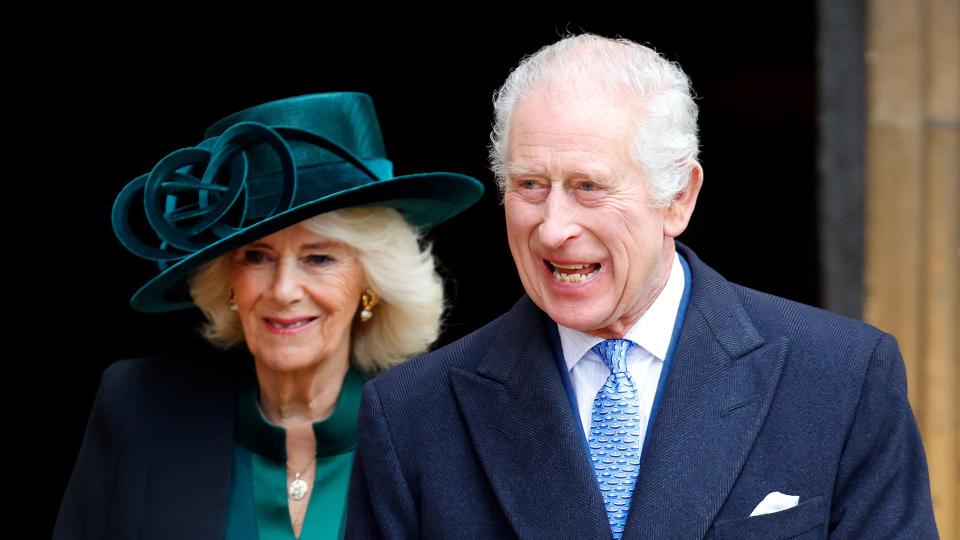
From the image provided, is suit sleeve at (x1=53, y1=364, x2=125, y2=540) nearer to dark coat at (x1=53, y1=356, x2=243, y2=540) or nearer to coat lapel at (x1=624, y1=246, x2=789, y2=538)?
dark coat at (x1=53, y1=356, x2=243, y2=540)

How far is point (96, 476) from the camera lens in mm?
3232

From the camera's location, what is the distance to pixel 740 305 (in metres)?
2.54

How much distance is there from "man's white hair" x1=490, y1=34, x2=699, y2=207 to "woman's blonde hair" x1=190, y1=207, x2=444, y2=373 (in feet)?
3.08

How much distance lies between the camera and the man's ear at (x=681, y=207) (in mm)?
2428

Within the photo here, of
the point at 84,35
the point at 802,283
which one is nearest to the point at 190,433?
the point at 84,35

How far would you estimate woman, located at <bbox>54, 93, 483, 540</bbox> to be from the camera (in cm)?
319

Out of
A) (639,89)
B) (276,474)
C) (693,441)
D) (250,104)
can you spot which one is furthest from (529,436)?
(250,104)

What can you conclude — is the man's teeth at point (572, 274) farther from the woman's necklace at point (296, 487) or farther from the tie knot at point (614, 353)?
the woman's necklace at point (296, 487)

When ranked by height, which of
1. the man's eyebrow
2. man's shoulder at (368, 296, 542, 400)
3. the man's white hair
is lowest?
man's shoulder at (368, 296, 542, 400)

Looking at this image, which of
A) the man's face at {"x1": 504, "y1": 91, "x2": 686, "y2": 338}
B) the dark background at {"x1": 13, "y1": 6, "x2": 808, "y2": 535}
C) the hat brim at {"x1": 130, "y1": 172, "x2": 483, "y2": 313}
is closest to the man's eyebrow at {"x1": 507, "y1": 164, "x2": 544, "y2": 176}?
the man's face at {"x1": 504, "y1": 91, "x2": 686, "y2": 338}

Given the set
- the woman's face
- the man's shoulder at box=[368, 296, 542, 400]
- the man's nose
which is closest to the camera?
the man's nose

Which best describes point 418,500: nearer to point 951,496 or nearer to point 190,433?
point 190,433

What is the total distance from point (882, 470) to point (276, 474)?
62.0 inches

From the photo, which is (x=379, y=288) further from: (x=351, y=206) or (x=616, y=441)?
(x=616, y=441)
